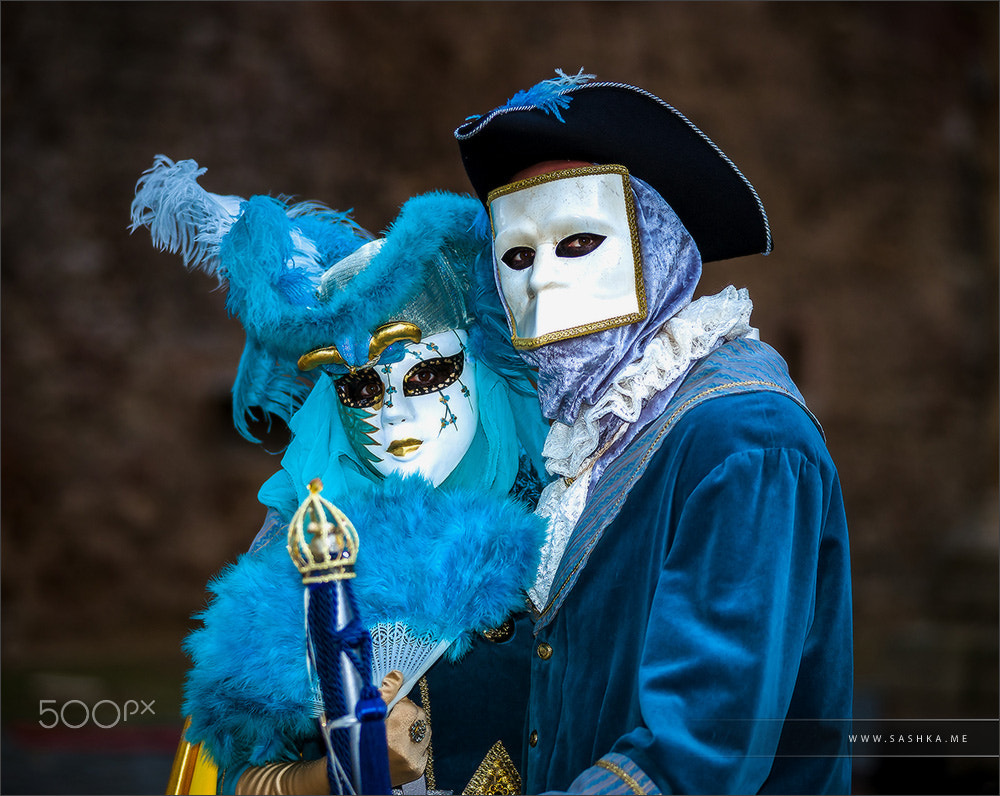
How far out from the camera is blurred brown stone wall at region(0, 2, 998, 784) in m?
8.16

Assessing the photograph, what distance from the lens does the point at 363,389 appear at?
8.13 ft

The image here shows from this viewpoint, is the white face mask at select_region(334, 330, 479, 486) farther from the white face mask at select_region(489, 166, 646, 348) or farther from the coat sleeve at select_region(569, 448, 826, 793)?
the coat sleeve at select_region(569, 448, 826, 793)

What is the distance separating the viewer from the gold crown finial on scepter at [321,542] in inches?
71.4

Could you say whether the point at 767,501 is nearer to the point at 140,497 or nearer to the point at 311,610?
the point at 311,610

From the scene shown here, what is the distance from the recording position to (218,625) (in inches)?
85.5

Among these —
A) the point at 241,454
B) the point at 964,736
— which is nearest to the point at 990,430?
the point at 964,736

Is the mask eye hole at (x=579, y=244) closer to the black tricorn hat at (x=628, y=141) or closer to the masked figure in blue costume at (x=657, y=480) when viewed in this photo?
the masked figure in blue costume at (x=657, y=480)

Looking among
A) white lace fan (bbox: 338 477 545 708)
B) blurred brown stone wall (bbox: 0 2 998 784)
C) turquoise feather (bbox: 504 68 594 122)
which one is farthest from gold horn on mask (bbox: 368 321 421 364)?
blurred brown stone wall (bbox: 0 2 998 784)

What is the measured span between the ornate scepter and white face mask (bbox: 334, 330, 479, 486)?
0.57 metres

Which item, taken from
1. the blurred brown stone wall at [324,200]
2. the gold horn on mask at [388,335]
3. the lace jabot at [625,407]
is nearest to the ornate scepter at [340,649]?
the lace jabot at [625,407]

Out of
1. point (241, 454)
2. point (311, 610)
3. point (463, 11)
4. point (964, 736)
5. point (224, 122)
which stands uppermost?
point (463, 11)

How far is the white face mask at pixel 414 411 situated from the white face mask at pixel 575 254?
→ 0.32 m

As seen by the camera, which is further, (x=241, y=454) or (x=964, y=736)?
(x=241, y=454)

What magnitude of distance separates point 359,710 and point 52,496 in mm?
7181
